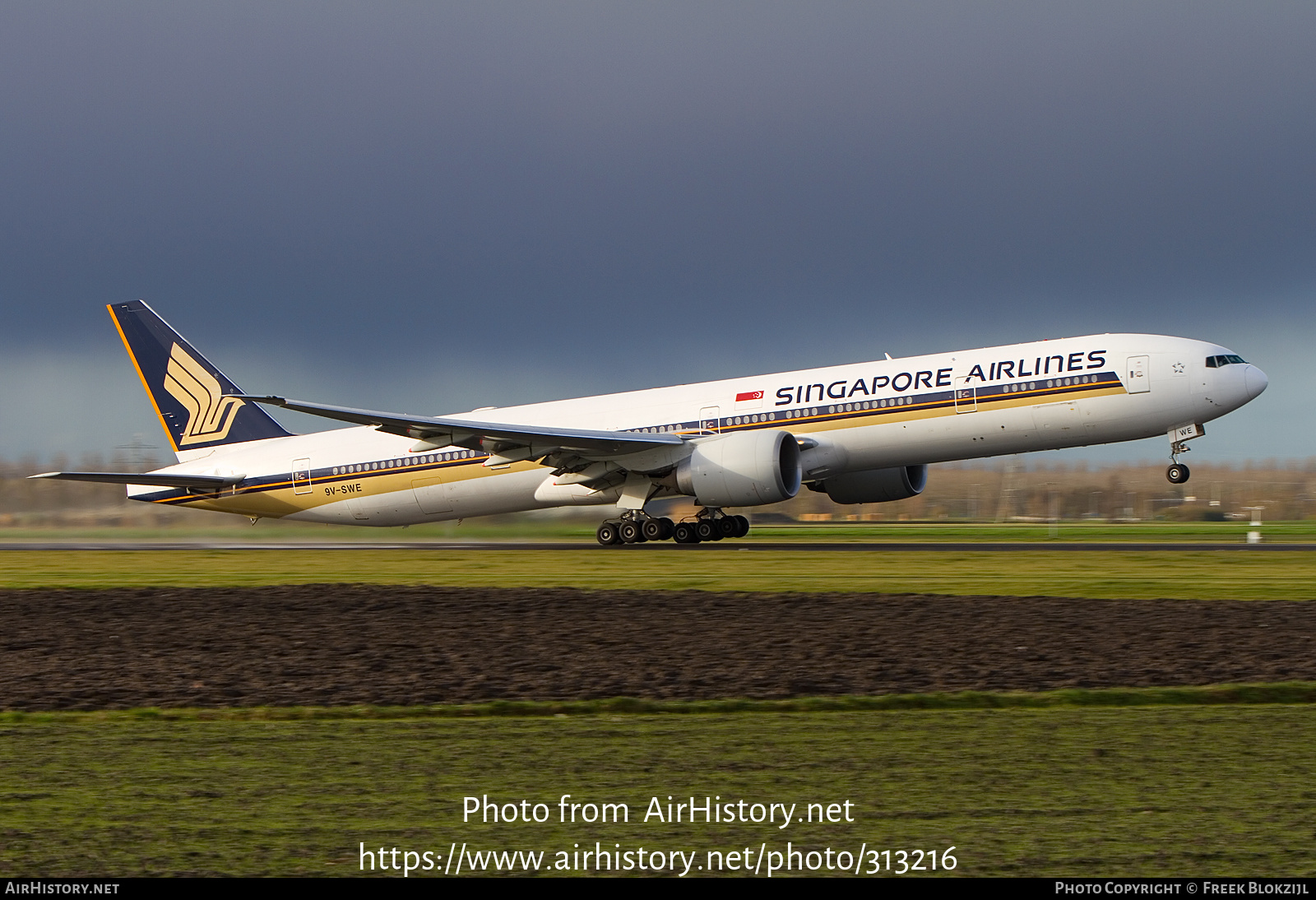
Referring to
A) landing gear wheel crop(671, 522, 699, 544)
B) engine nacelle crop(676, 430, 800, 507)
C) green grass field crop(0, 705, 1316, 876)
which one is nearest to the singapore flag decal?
engine nacelle crop(676, 430, 800, 507)

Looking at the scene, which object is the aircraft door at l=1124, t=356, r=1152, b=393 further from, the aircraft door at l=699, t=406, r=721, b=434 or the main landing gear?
the main landing gear

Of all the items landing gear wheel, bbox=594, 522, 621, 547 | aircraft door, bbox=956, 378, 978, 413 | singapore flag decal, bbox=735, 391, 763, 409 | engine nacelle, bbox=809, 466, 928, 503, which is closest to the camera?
aircraft door, bbox=956, 378, 978, 413

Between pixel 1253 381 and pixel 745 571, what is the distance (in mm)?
14146

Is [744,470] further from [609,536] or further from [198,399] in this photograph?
[198,399]

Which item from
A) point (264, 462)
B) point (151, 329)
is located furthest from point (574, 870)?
point (151, 329)

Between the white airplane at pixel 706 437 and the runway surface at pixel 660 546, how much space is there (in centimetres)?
100

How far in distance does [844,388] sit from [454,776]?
23.3 meters

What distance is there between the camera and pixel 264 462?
35562 millimetres

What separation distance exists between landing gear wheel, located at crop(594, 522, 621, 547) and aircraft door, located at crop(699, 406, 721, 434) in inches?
145

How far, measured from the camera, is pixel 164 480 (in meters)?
35.5

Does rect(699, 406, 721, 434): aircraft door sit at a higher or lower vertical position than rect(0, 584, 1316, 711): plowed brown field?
higher

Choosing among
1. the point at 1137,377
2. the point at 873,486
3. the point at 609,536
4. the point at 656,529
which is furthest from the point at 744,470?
the point at 1137,377

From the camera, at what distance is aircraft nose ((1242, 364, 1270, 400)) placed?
92.0 ft

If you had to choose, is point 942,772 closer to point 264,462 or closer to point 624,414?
point 624,414
